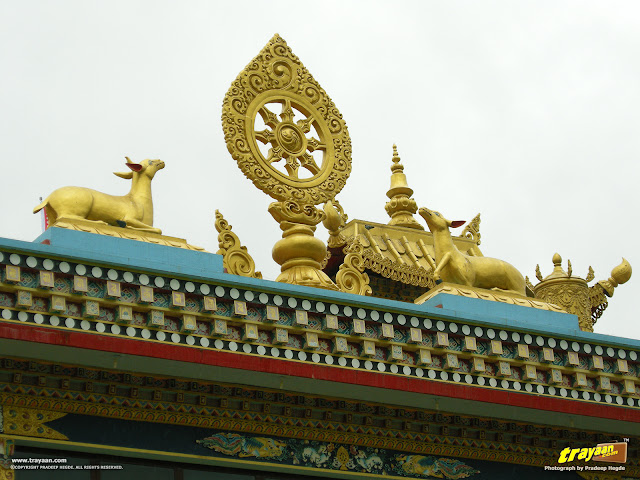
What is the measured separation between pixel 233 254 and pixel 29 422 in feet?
8.48

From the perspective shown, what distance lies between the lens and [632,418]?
13102mm

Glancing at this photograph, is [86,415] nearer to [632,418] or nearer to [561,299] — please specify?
[632,418]

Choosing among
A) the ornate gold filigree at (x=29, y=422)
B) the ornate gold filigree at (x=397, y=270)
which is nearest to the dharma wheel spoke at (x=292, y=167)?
the ornate gold filigree at (x=29, y=422)

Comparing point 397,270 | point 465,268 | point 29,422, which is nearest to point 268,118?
point 465,268

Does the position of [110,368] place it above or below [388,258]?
below

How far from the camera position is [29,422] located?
10.9m

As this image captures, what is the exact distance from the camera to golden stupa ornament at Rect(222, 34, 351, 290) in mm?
12992

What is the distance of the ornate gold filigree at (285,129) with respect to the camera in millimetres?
13047

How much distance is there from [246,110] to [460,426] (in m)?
3.65

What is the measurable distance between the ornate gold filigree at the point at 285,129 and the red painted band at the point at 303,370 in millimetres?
2143

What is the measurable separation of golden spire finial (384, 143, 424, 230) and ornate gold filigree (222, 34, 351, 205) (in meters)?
5.35

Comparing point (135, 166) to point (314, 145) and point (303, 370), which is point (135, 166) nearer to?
point (314, 145)

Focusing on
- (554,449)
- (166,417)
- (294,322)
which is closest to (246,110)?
(294,322)

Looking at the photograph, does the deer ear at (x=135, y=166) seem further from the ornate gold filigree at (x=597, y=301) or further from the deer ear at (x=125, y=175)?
the ornate gold filigree at (x=597, y=301)
